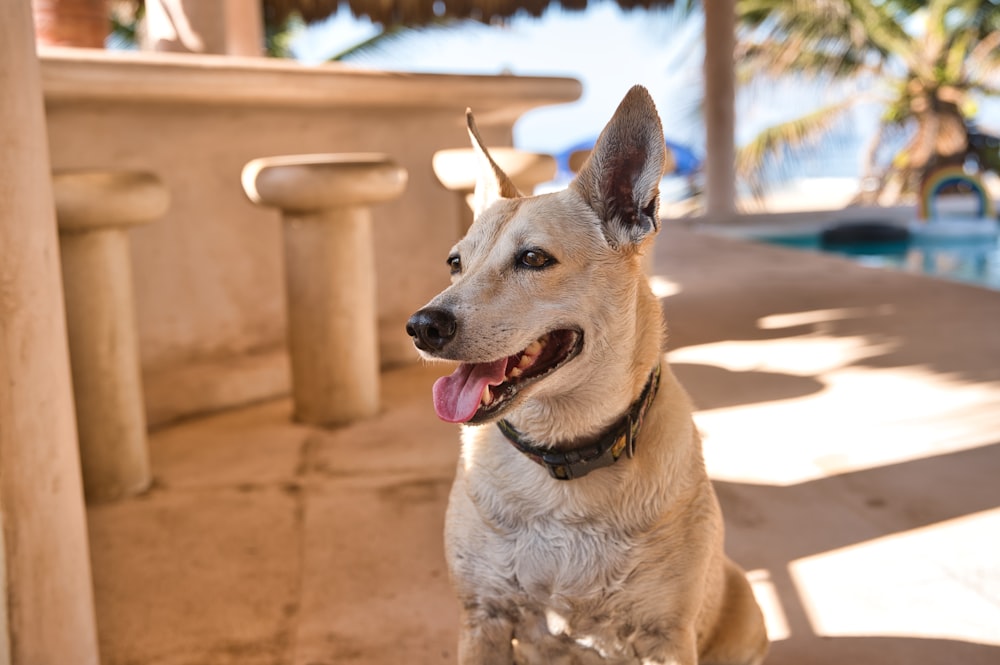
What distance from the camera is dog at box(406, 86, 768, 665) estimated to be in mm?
1666

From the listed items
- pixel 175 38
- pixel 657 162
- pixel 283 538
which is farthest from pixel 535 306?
pixel 175 38

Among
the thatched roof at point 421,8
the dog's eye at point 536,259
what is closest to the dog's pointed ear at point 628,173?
the dog's eye at point 536,259

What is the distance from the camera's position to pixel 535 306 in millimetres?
1655

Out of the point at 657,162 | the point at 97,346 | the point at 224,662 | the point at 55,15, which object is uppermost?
the point at 55,15

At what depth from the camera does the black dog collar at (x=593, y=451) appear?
172cm

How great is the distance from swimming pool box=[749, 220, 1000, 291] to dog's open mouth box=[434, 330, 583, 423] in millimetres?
8467

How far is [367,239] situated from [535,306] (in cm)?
250

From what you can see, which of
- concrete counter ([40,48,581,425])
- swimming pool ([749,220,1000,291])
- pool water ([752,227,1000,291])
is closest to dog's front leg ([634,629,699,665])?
concrete counter ([40,48,581,425])

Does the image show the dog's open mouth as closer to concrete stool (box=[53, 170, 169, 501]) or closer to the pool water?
concrete stool (box=[53, 170, 169, 501])

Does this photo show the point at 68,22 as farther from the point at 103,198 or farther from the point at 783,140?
the point at 783,140

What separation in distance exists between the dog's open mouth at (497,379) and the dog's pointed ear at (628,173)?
0.72ft

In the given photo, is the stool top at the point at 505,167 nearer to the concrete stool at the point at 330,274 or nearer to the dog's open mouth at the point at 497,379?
the concrete stool at the point at 330,274

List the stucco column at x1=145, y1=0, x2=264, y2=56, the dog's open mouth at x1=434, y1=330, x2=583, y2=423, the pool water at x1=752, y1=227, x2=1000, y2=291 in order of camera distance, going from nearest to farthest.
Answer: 1. the dog's open mouth at x1=434, y1=330, x2=583, y2=423
2. the stucco column at x1=145, y1=0, x2=264, y2=56
3. the pool water at x1=752, y1=227, x2=1000, y2=291

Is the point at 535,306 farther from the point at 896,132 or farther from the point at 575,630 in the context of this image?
the point at 896,132
